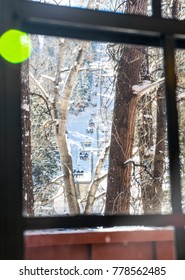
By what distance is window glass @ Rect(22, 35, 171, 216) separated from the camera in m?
3.48

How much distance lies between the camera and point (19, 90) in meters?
0.74

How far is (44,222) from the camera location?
0.73 metres

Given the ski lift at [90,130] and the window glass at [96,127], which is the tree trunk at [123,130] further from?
the ski lift at [90,130]

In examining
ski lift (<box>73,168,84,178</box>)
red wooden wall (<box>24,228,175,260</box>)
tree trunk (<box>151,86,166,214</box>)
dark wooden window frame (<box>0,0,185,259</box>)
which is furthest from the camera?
ski lift (<box>73,168,84,178</box>)

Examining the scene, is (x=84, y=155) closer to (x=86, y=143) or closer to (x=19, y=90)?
(x=86, y=143)

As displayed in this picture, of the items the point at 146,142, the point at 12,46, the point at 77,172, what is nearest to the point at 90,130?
the point at 77,172

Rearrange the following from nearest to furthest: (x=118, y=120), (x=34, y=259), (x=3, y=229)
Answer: (x=3, y=229)
(x=34, y=259)
(x=118, y=120)

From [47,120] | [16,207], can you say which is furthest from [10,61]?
[47,120]

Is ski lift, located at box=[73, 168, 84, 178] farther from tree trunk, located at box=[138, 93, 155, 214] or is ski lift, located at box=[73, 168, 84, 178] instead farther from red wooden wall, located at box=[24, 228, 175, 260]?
red wooden wall, located at box=[24, 228, 175, 260]

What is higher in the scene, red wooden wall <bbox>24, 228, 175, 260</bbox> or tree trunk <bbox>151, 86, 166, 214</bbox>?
tree trunk <bbox>151, 86, 166, 214</bbox>

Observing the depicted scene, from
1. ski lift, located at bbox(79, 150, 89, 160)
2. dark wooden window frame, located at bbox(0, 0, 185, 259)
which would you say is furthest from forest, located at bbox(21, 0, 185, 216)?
dark wooden window frame, located at bbox(0, 0, 185, 259)

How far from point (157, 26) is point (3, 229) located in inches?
23.2

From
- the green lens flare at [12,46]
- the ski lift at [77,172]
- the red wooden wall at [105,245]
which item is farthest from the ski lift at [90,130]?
the green lens flare at [12,46]

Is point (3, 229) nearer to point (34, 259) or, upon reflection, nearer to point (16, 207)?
point (16, 207)
